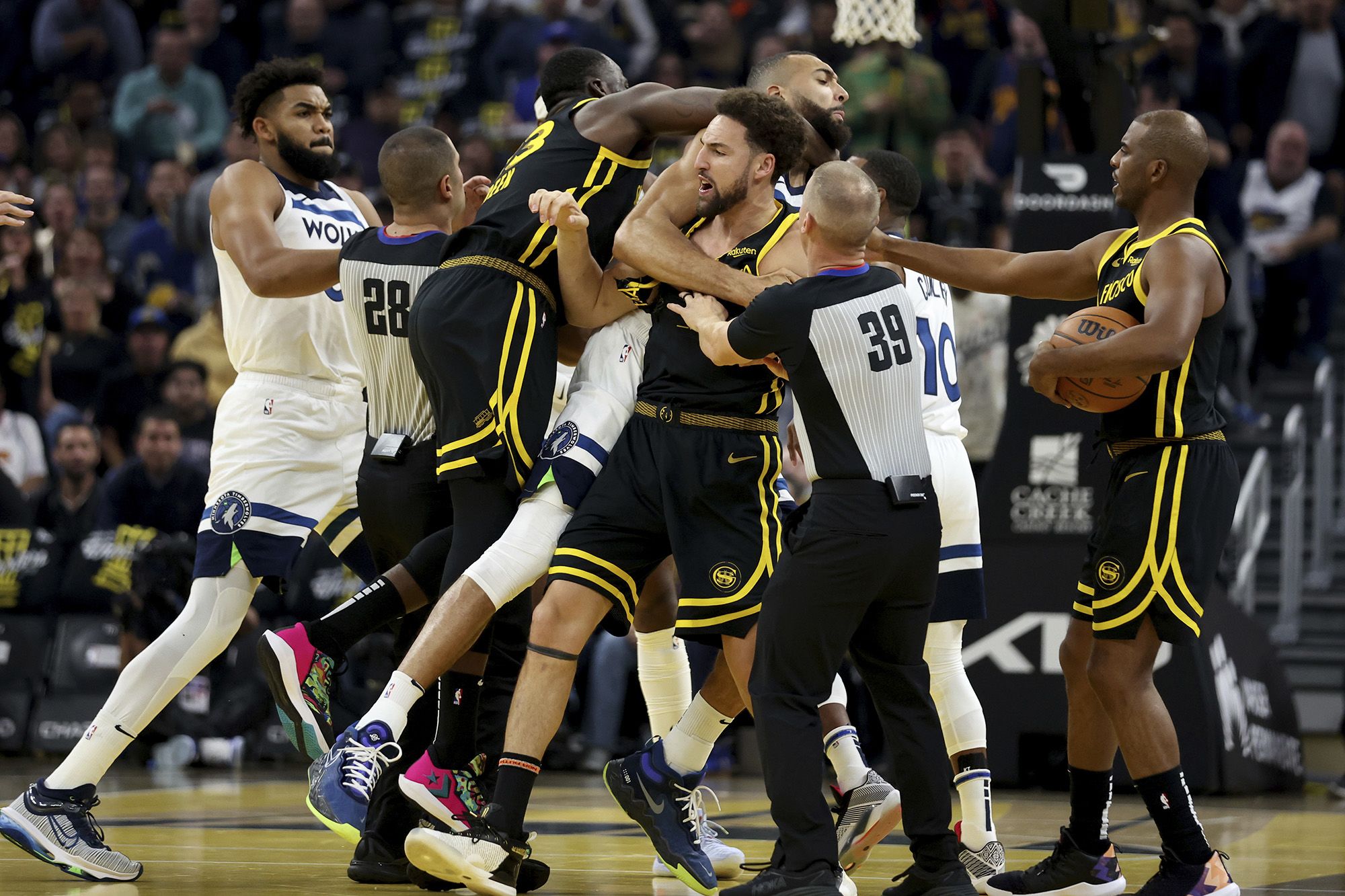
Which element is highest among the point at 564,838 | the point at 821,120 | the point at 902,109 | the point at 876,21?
the point at 876,21

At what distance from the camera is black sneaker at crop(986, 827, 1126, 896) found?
5.91 metres

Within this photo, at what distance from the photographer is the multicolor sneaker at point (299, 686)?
19.7ft

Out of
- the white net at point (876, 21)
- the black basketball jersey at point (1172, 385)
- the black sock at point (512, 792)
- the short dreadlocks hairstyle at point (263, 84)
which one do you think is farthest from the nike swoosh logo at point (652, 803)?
the white net at point (876, 21)

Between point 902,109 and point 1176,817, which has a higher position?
point 902,109

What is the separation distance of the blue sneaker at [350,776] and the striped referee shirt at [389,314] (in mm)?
1186

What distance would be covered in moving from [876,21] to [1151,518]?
5.71 metres

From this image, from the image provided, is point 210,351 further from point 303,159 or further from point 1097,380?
point 1097,380

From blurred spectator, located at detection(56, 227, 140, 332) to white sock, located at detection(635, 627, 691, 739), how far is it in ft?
29.0

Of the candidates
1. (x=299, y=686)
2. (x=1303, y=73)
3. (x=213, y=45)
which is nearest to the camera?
(x=299, y=686)

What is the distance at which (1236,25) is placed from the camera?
15.6 m

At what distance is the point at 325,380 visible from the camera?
22.5 feet

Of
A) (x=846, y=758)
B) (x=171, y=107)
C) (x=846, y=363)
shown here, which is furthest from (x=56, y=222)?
(x=846, y=363)

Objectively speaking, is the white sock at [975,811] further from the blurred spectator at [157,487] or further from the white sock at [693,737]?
the blurred spectator at [157,487]

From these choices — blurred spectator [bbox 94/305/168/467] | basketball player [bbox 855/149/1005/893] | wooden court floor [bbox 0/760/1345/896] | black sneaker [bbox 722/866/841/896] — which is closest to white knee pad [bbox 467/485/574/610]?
wooden court floor [bbox 0/760/1345/896]
